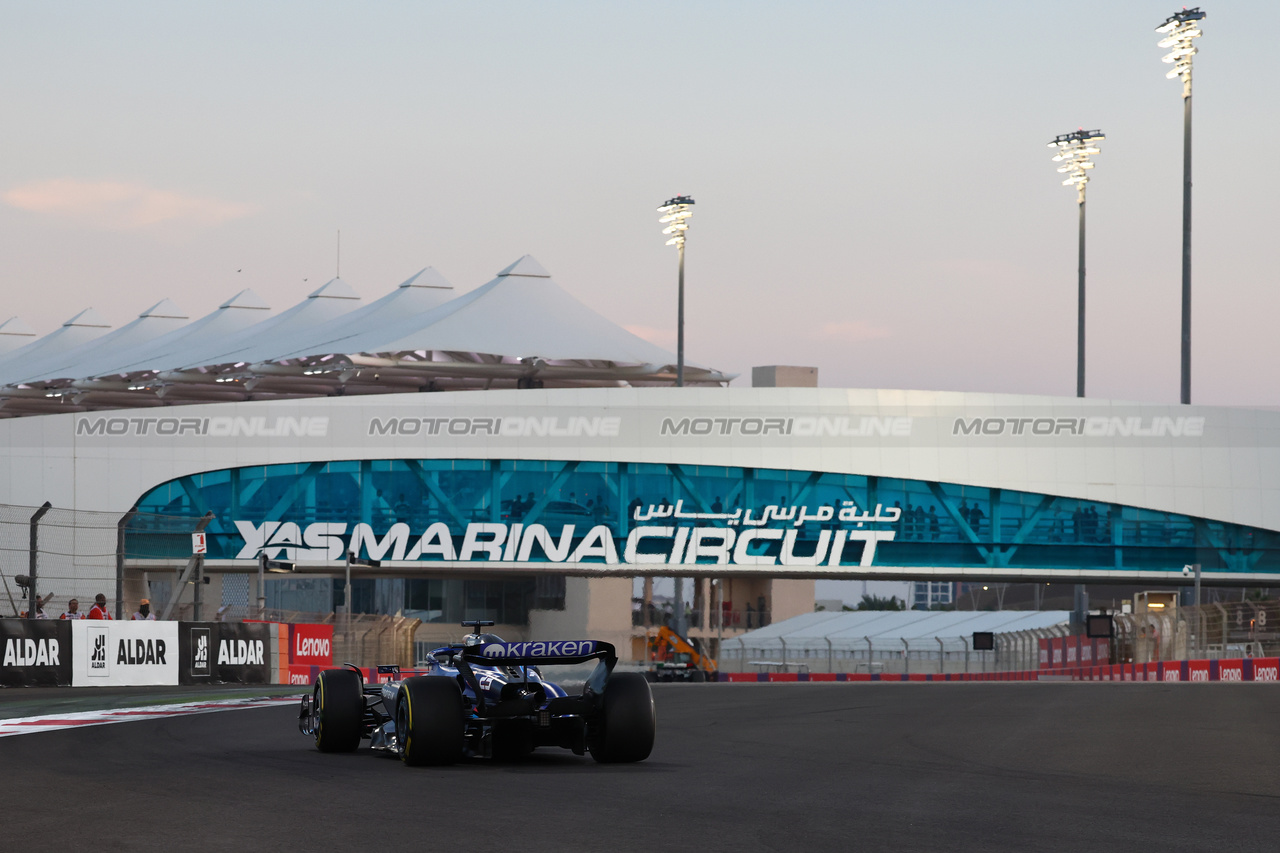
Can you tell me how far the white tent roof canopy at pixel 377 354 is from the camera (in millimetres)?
53625

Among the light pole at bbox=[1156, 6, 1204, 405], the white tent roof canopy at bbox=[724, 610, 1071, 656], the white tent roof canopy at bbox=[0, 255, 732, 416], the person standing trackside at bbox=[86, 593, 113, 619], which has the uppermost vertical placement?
the light pole at bbox=[1156, 6, 1204, 405]

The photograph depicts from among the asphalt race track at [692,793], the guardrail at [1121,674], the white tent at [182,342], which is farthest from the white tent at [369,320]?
the asphalt race track at [692,793]

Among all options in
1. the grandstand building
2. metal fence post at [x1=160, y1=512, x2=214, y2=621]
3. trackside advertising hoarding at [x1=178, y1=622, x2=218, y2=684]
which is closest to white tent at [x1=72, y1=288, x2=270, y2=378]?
the grandstand building

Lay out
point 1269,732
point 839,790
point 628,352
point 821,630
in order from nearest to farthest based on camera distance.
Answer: point 839,790 → point 1269,732 → point 628,352 → point 821,630

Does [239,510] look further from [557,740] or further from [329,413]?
[557,740]

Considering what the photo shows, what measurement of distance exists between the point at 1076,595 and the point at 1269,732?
45.1 meters

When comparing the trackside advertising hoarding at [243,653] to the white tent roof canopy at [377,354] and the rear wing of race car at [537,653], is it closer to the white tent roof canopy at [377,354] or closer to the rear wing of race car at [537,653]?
the rear wing of race car at [537,653]

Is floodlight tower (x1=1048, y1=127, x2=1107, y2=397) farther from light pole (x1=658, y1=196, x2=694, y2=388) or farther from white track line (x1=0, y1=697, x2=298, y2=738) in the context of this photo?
white track line (x1=0, y1=697, x2=298, y2=738)

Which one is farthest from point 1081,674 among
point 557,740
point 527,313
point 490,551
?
point 557,740

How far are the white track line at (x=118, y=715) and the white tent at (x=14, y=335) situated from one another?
69.2m

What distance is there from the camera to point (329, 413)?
52.7 meters

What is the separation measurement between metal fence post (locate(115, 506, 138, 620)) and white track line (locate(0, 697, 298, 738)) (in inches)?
173

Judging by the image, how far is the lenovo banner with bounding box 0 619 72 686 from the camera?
23172 millimetres

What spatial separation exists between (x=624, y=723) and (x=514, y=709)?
30.3 inches
